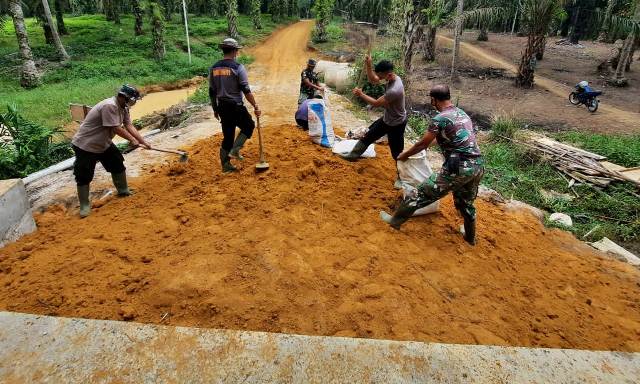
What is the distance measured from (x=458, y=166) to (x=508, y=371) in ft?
6.67

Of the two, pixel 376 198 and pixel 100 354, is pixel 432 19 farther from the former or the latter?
pixel 100 354

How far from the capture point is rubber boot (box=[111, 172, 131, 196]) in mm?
4777

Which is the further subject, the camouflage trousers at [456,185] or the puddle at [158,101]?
the puddle at [158,101]

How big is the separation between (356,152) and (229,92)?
199 cm

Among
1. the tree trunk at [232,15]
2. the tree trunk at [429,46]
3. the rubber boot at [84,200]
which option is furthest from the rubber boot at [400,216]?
the tree trunk at [232,15]

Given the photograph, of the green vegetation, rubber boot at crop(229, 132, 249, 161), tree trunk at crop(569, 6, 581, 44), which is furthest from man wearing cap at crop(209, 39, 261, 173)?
tree trunk at crop(569, 6, 581, 44)

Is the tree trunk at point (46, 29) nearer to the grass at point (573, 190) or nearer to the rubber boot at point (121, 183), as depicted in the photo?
the rubber boot at point (121, 183)

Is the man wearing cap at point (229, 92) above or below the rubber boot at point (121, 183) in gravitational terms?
above

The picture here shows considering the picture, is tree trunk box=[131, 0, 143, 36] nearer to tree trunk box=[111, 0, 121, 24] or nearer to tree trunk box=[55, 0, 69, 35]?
tree trunk box=[55, 0, 69, 35]

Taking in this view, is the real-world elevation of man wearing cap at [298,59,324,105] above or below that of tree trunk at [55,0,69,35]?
below

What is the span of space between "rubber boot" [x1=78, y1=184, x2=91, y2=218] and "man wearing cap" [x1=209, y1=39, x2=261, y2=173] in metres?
1.65

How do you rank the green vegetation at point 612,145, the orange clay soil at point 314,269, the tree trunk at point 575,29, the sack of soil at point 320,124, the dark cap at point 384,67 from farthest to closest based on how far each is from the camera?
the tree trunk at point 575,29
the green vegetation at point 612,145
the sack of soil at point 320,124
the dark cap at point 384,67
the orange clay soil at point 314,269

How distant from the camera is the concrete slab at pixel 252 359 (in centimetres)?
202

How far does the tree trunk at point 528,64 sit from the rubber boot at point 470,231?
506 inches
